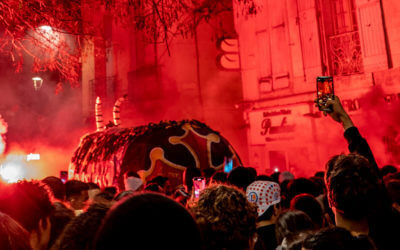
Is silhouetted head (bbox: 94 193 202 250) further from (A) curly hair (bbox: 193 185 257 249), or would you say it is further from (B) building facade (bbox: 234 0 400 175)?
(B) building facade (bbox: 234 0 400 175)

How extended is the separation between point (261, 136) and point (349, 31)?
19.0ft

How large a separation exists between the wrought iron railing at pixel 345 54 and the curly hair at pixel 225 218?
13379 millimetres

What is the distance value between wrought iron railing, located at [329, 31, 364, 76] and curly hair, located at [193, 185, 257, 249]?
43.9 feet

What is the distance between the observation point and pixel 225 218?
2.04 m

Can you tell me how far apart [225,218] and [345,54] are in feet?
46.5

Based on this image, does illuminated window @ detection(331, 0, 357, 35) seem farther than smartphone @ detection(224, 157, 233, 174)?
Yes

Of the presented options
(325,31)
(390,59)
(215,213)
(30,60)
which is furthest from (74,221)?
(30,60)

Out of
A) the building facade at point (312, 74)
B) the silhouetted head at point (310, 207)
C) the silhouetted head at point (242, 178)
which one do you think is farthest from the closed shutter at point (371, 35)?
the silhouetted head at point (310, 207)

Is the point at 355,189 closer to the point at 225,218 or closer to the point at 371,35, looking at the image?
the point at 225,218

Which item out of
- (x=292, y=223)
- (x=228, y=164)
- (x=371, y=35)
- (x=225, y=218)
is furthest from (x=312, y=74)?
(x=225, y=218)

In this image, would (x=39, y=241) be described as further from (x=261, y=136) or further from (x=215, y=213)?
(x=261, y=136)

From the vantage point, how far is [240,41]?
17.8 meters

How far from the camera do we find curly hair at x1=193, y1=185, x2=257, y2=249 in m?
2.00

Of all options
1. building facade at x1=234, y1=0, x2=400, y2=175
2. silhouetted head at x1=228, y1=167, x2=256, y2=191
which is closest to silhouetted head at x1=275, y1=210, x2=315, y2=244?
silhouetted head at x1=228, y1=167, x2=256, y2=191
